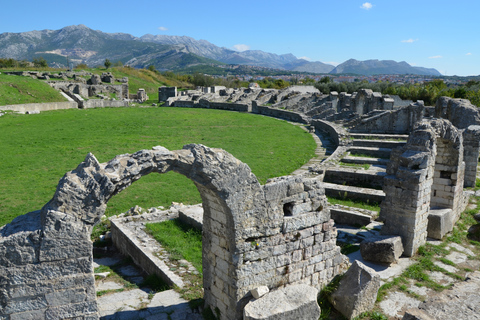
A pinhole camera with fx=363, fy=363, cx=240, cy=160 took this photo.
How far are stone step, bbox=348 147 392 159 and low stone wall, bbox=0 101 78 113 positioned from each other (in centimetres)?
2856

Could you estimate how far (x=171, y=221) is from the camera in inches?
422

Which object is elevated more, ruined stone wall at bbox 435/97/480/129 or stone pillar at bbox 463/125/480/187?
ruined stone wall at bbox 435/97/480/129

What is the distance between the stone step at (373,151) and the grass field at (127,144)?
7.59 ft

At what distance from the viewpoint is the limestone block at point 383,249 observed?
339 inches

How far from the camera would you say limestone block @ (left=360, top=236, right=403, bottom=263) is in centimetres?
860

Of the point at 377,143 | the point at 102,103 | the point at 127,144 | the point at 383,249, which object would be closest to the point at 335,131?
the point at 377,143

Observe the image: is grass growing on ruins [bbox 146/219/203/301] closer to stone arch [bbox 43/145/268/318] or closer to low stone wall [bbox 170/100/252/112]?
stone arch [bbox 43/145/268/318]

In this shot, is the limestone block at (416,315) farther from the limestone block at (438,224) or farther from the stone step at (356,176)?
the stone step at (356,176)

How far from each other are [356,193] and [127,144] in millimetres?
13246

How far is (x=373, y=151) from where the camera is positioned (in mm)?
18609

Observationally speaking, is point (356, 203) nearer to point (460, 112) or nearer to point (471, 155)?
point (471, 155)

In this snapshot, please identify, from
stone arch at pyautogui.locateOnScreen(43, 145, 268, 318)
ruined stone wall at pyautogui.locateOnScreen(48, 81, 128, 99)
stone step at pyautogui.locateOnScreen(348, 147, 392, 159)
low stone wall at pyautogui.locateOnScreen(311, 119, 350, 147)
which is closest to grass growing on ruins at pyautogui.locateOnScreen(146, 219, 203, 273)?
stone arch at pyautogui.locateOnScreen(43, 145, 268, 318)

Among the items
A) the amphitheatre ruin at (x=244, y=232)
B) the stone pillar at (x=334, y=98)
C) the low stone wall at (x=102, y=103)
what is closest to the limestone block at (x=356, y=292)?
the amphitheatre ruin at (x=244, y=232)

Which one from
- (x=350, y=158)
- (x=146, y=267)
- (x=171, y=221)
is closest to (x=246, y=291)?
(x=146, y=267)
